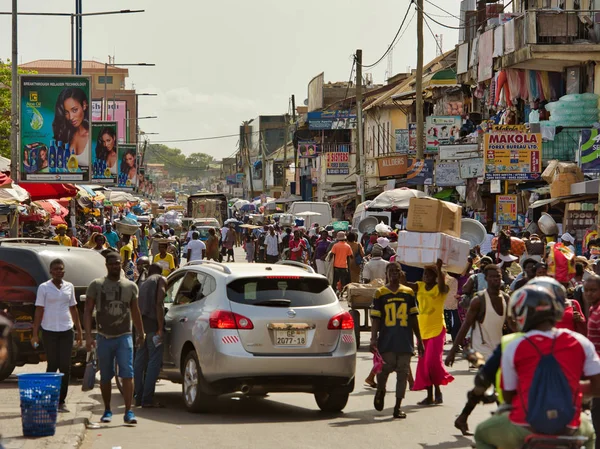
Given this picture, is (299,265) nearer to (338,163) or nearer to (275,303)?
(275,303)

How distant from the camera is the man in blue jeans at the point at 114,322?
1156 cm

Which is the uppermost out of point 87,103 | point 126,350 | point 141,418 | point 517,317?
point 87,103

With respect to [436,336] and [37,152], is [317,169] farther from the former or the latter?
[436,336]

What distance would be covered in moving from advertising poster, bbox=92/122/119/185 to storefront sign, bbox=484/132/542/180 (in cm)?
1591

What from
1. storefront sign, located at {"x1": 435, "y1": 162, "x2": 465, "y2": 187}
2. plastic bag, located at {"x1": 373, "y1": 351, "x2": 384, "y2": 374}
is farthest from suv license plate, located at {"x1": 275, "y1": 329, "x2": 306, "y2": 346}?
storefront sign, located at {"x1": 435, "y1": 162, "x2": 465, "y2": 187}

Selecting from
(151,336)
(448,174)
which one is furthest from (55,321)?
(448,174)

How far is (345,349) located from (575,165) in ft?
54.1

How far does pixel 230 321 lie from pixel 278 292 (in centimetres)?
62

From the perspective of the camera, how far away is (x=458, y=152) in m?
36.3

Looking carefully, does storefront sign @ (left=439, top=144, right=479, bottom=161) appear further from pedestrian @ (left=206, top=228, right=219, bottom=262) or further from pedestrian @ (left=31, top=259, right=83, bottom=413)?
pedestrian @ (left=31, top=259, right=83, bottom=413)

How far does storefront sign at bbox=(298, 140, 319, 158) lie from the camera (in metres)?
78.7

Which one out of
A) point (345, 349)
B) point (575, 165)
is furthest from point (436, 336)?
point (575, 165)

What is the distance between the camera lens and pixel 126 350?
11.6 m

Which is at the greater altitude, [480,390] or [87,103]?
[87,103]
